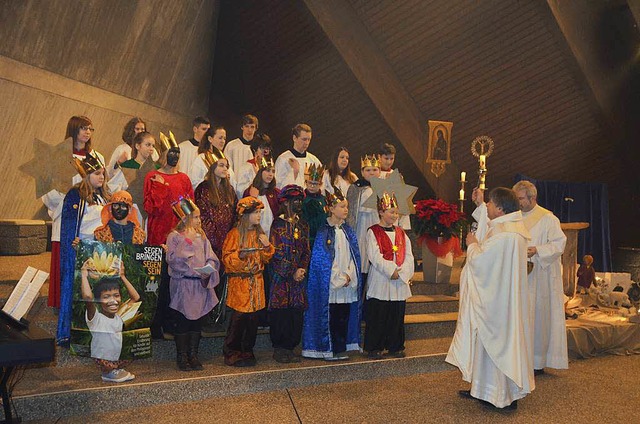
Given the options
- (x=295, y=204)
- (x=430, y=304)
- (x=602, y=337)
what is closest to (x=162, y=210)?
(x=295, y=204)

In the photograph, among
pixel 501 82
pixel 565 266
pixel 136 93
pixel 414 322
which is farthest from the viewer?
pixel 501 82

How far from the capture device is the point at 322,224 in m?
6.16

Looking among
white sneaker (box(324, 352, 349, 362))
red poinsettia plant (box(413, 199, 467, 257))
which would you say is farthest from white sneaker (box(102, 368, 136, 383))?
red poinsettia plant (box(413, 199, 467, 257))

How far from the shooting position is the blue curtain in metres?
12.4

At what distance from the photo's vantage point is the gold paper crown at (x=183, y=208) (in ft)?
17.5

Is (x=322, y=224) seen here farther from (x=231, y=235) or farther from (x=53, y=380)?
(x=53, y=380)

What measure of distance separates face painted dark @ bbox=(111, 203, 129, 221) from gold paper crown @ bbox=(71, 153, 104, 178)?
1.57 feet

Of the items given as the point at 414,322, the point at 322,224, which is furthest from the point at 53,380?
the point at 414,322

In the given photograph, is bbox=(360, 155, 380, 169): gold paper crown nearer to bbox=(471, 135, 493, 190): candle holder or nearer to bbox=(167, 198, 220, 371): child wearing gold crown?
bbox=(471, 135, 493, 190): candle holder

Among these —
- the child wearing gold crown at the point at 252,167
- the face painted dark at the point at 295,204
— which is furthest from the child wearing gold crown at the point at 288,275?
the child wearing gold crown at the point at 252,167

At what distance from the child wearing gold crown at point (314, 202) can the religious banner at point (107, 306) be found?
172cm

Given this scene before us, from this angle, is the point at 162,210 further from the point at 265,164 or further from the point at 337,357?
the point at 337,357

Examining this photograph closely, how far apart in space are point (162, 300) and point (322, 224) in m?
1.52

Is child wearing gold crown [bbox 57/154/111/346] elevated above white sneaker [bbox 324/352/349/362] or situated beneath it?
elevated above
